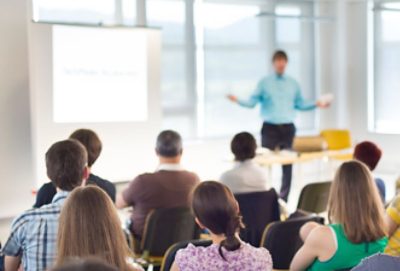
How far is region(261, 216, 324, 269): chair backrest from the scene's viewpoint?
11.2 feet

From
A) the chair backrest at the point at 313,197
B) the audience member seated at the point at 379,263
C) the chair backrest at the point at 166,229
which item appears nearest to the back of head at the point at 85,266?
the audience member seated at the point at 379,263

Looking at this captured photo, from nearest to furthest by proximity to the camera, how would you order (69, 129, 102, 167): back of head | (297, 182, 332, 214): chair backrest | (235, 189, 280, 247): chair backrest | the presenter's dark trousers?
(69, 129, 102, 167): back of head → (235, 189, 280, 247): chair backrest → (297, 182, 332, 214): chair backrest → the presenter's dark trousers

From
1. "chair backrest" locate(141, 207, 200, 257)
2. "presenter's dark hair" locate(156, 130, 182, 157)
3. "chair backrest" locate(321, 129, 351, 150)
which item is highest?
"presenter's dark hair" locate(156, 130, 182, 157)

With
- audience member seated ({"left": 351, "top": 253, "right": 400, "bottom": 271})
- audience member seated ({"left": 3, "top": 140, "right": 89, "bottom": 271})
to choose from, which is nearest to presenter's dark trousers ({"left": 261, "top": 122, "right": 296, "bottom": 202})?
audience member seated ({"left": 3, "top": 140, "right": 89, "bottom": 271})

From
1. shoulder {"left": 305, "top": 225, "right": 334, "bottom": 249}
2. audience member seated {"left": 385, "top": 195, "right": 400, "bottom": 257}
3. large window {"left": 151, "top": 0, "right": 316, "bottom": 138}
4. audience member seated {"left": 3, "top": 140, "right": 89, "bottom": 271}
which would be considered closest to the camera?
audience member seated {"left": 3, "top": 140, "right": 89, "bottom": 271}

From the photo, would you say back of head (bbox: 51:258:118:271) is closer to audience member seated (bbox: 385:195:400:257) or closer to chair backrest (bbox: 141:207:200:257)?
audience member seated (bbox: 385:195:400:257)

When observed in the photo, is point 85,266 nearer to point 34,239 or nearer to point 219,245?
point 219,245

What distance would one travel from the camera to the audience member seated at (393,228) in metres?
3.24

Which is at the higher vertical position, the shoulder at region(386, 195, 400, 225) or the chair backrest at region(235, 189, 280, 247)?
the shoulder at region(386, 195, 400, 225)

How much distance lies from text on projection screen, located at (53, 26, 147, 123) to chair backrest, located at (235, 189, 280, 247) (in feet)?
9.62

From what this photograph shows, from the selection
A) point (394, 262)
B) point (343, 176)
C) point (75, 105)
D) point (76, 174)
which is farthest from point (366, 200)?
point (75, 105)

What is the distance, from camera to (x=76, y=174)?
2.91 m

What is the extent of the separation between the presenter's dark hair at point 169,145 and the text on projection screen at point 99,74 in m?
2.27

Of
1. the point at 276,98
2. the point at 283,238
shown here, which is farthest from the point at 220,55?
the point at 283,238
